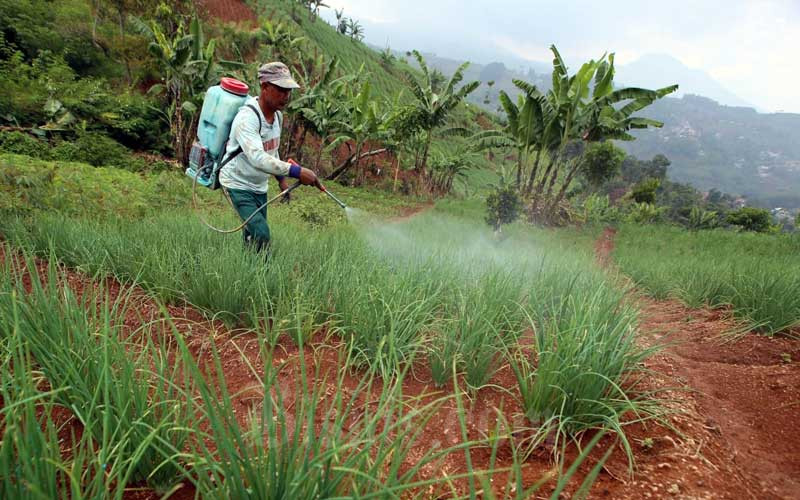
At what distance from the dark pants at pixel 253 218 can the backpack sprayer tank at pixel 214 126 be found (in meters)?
0.23

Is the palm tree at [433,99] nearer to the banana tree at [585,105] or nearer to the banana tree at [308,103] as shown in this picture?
the banana tree at [308,103]

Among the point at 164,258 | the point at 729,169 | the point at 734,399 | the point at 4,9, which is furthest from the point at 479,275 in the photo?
the point at 729,169

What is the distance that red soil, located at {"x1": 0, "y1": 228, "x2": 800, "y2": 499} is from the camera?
1.50m

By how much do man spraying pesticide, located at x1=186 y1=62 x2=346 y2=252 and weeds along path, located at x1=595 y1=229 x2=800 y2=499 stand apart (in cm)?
255

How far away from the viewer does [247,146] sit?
113 inches

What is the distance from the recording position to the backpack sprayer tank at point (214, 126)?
301 centimetres

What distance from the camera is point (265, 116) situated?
10.2 feet

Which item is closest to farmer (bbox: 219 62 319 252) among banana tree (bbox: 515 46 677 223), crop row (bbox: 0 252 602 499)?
crop row (bbox: 0 252 602 499)

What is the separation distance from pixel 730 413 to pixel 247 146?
3.35 metres

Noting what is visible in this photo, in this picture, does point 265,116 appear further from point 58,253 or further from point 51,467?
point 51,467

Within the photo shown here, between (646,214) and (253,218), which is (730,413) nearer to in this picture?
(253,218)

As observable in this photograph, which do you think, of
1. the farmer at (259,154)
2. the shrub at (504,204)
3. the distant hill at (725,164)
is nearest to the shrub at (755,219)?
the shrub at (504,204)

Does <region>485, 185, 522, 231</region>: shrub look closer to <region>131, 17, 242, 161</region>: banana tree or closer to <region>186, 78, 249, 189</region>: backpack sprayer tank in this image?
<region>186, 78, 249, 189</region>: backpack sprayer tank

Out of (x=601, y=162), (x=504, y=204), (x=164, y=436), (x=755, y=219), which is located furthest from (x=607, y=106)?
(x=755, y=219)
